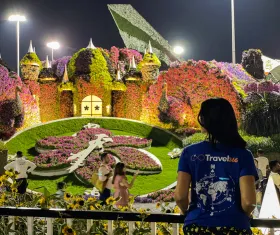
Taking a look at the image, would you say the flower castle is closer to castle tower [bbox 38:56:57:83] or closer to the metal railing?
castle tower [bbox 38:56:57:83]

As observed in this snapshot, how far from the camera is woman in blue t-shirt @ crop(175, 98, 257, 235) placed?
3377 mm

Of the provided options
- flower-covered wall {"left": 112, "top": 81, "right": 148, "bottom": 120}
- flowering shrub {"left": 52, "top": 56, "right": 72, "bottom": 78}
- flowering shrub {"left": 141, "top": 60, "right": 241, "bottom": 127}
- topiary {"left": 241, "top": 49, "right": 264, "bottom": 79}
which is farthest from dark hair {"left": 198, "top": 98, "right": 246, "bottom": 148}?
topiary {"left": 241, "top": 49, "right": 264, "bottom": 79}

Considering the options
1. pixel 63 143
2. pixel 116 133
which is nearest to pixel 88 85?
pixel 116 133

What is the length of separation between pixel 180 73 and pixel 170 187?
10.5 meters

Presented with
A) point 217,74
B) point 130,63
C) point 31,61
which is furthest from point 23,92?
point 217,74

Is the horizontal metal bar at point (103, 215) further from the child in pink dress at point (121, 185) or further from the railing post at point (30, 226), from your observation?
the child in pink dress at point (121, 185)

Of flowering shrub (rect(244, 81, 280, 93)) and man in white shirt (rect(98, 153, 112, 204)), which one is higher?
flowering shrub (rect(244, 81, 280, 93))

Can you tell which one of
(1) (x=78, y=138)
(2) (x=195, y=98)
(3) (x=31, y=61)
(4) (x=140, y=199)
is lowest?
(4) (x=140, y=199)

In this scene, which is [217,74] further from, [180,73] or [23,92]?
[23,92]

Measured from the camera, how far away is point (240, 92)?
88.8ft

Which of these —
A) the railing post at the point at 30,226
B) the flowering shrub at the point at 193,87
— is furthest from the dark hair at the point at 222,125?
the flowering shrub at the point at 193,87

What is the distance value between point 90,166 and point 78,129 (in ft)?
23.6

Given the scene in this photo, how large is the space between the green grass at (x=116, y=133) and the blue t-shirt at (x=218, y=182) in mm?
15412

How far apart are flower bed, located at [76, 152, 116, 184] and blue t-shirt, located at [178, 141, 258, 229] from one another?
16.5 metres
